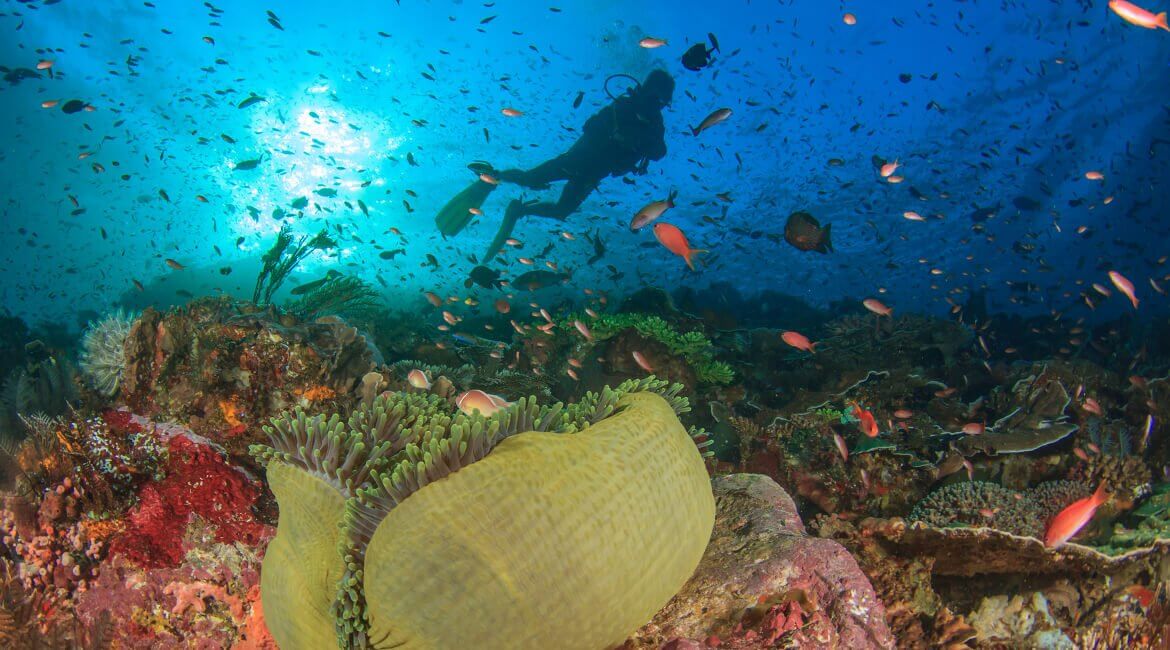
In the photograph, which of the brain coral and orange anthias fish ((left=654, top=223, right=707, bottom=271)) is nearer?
the brain coral

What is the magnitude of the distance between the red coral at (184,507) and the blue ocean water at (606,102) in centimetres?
1725

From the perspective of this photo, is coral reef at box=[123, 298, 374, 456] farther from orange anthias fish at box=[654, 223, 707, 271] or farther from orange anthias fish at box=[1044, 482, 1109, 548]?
orange anthias fish at box=[1044, 482, 1109, 548]

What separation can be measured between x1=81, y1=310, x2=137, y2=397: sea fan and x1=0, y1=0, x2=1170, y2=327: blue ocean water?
53.3 feet

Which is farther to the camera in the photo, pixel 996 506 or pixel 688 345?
pixel 688 345

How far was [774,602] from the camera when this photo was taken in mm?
2371

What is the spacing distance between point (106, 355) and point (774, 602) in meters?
5.41

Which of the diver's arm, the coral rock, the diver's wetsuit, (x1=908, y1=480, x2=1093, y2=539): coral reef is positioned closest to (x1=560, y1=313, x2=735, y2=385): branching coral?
(x1=908, y1=480, x2=1093, y2=539): coral reef

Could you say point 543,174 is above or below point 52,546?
below

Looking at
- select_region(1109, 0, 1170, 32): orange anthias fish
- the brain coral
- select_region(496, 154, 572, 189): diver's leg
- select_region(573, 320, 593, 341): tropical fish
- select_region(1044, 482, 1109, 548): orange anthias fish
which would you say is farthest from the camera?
select_region(496, 154, 572, 189): diver's leg

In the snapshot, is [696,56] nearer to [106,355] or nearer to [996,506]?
[996,506]

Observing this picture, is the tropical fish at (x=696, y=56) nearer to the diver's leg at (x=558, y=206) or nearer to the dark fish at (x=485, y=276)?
the dark fish at (x=485, y=276)

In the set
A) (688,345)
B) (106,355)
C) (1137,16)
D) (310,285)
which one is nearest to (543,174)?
(310,285)

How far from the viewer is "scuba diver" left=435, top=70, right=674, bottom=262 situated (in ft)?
49.3

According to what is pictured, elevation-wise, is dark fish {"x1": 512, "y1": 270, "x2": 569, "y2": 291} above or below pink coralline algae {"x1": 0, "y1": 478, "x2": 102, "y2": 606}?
below
